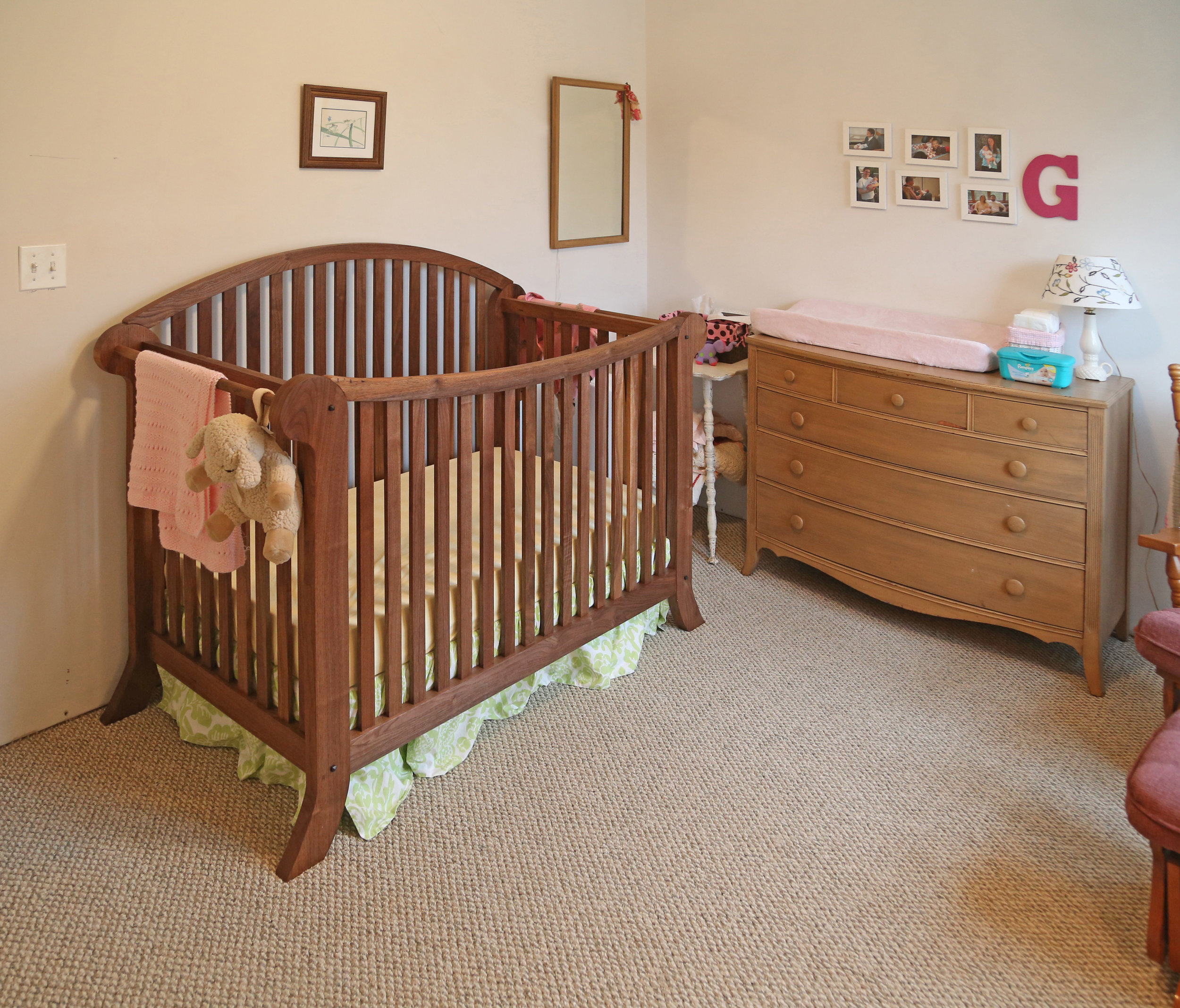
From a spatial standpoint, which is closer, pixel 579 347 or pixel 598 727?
pixel 598 727

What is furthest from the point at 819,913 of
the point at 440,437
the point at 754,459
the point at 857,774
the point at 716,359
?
the point at 716,359

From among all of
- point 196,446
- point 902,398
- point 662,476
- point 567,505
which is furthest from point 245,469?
point 902,398

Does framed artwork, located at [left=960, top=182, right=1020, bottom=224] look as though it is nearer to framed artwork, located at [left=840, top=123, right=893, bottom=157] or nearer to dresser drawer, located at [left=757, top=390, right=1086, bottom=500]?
framed artwork, located at [left=840, top=123, right=893, bottom=157]

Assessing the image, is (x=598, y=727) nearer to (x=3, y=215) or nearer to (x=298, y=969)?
(x=298, y=969)

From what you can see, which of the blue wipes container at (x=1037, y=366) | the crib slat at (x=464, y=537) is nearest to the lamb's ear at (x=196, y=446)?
the crib slat at (x=464, y=537)

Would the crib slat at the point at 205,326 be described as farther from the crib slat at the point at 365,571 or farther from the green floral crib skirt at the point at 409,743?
the green floral crib skirt at the point at 409,743

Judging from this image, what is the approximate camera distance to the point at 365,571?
1.89 m

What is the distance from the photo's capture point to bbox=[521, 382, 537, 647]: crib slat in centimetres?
219

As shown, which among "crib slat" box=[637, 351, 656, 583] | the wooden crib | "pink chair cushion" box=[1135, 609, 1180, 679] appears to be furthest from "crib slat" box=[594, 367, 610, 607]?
"pink chair cushion" box=[1135, 609, 1180, 679]

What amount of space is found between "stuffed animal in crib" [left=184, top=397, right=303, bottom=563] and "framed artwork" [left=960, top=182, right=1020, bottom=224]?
84.9 inches

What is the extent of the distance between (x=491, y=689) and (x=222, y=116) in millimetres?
1523

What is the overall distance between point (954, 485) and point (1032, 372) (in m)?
0.35

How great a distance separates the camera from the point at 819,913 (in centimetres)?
183

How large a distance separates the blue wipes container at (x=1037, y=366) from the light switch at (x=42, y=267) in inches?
90.5
